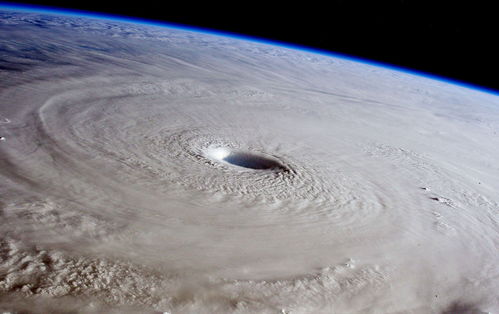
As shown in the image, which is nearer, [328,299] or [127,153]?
[328,299]

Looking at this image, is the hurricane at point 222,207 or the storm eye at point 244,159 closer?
the hurricane at point 222,207

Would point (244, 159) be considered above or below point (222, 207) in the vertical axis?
above

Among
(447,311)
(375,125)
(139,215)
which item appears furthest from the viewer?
(375,125)

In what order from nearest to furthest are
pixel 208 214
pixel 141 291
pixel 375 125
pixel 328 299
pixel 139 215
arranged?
1. pixel 141 291
2. pixel 328 299
3. pixel 139 215
4. pixel 208 214
5. pixel 375 125

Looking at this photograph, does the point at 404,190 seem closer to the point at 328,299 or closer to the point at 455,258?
the point at 455,258

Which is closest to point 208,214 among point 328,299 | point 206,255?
point 206,255

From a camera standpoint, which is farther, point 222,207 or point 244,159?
point 244,159

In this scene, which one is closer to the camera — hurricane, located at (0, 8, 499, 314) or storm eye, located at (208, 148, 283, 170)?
hurricane, located at (0, 8, 499, 314)

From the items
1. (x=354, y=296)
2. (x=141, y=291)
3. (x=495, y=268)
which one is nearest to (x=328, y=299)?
(x=354, y=296)

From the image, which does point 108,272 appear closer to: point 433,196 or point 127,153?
point 127,153
